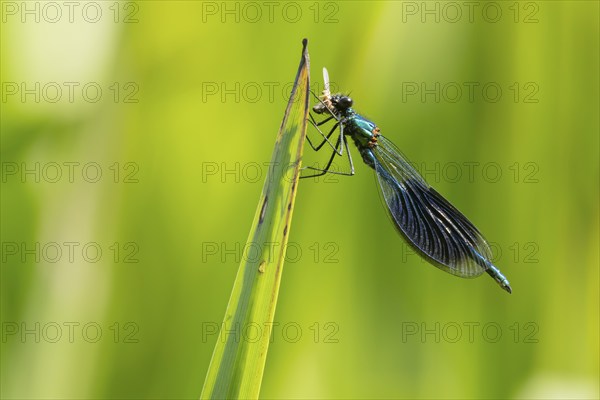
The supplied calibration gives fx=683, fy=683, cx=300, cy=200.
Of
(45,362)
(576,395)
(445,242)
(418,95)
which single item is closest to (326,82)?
(418,95)

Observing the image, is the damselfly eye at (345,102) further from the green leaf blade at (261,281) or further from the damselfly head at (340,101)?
the green leaf blade at (261,281)

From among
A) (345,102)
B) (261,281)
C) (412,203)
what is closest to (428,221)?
(412,203)

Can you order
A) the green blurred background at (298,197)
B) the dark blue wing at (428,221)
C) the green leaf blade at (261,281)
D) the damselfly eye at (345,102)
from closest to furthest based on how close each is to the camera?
1. the green leaf blade at (261,281)
2. the green blurred background at (298,197)
3. the dark blue wing at (428,221)
4. the damselfly eye at (345,102)

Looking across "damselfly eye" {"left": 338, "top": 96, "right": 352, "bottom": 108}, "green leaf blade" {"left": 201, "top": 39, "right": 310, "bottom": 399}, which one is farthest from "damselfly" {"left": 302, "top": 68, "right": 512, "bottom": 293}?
"green leaf blade" {"left": 201, "top": 39, "right": 310, "bottom": 399}

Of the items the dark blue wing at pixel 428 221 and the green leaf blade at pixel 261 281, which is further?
the dark blue wing at pixel 428 221

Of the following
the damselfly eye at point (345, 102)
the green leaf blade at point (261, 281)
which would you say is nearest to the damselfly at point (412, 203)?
the damselfly eye at point (345, 102)

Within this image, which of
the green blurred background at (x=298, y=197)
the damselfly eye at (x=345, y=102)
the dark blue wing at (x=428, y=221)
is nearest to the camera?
the green blurred background at (x=298, y=197)

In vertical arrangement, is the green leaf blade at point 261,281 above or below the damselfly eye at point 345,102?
below
